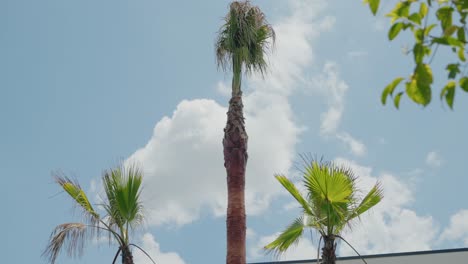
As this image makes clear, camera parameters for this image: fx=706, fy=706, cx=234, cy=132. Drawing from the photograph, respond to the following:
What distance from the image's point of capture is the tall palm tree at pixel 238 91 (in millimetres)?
13633

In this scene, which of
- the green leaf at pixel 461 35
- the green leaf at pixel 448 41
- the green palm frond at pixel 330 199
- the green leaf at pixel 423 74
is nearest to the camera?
the green leaf at pixel 423 74

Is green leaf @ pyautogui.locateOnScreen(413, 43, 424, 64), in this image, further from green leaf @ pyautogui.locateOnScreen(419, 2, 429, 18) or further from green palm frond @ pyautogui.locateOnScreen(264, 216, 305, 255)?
green palm frond @ pyautogui.locateOnScreen(264, 216, 305, 255)

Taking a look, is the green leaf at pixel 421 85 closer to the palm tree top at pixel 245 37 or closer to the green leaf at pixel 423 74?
the green leaf at pixel 423 74

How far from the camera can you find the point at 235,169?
1418 centimetres

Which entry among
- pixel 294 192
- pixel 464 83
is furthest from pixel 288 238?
pixel 464 83

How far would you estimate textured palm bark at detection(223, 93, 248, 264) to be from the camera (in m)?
13.6

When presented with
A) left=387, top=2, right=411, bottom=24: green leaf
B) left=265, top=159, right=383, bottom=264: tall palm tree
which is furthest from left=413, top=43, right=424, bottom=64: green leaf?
left=265, top=159, right=383, bottom=264: tall palm tree

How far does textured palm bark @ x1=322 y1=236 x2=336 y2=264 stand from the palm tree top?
445cm

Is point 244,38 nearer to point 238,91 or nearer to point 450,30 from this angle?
point 238,91

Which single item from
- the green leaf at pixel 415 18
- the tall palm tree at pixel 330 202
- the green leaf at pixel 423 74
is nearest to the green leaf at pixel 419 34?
the green leaf at pixel 415 18

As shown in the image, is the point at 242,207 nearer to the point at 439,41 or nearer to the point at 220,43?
the point at 220,43

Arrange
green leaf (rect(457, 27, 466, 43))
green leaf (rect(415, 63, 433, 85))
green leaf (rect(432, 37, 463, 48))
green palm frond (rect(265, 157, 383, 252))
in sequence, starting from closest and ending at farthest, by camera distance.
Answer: green leaf (rect(415, 63, 433, 85)) < green leaf (rect(432, 37, 463, 48)) < green leaf (rect(457, 27, 466, 43)) < green palm frond (rect(265, 157, 383, 252))

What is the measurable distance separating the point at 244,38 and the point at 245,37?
3.5 inches

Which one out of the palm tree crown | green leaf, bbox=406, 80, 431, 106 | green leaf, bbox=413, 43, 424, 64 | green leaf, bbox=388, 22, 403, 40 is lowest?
green leaf, bbox=406, 80, 431, 106
